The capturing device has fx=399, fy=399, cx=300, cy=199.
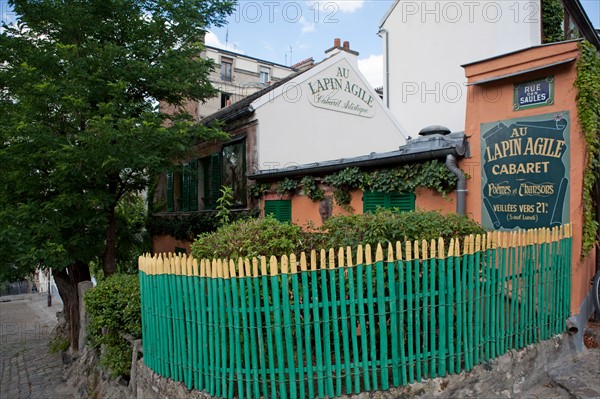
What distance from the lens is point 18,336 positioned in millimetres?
15461

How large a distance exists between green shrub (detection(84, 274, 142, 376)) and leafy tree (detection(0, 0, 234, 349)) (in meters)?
1.50

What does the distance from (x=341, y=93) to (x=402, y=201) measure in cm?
688

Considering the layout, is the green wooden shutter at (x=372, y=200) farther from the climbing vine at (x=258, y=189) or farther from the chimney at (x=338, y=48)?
the chimney at (x=338, y=48)

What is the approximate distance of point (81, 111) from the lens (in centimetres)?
788

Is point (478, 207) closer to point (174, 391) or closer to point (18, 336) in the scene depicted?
point (174, 391)

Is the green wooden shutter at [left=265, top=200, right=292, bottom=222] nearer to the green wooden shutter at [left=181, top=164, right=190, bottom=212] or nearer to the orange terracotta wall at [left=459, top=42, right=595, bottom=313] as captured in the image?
the orange terracotta wall at [left=459, top=42, right=595, bottom=313]

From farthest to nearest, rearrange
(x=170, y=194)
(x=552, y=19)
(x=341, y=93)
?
(x=170, y=194) → (x=341, y=93) → (x=552, y=19)

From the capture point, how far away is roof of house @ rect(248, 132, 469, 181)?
6.20 meters

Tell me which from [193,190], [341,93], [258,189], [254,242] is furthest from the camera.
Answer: [193,190]

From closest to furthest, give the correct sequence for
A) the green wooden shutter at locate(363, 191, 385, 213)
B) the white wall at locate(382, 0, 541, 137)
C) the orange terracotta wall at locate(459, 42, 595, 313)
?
the orange terracotta wall at locate(459, 42, 595, 313) < the green wooden shutter at locate(363, 191, 385, 213) < the white wall at locate(382, 0, 541, 137)

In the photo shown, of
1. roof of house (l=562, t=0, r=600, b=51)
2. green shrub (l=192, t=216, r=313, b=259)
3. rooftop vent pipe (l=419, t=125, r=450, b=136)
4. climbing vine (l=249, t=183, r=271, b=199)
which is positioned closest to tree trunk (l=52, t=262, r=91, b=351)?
climbing vine (l=249, t=183, r=271, b=199)

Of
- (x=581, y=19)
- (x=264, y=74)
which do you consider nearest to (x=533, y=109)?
(x=581, y=19)

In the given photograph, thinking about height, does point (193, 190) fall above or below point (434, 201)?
above

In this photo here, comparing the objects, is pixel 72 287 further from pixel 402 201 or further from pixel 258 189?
pixel 402 201
